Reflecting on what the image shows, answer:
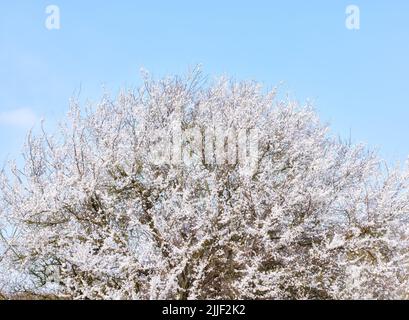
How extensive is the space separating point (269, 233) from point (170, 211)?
2.31m

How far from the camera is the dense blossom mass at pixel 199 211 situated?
12.2 metres

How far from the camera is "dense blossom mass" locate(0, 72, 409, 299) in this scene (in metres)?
12.2

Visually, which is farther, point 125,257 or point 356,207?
point 356,207

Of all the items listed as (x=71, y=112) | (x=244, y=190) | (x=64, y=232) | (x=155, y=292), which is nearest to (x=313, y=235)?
(x=244, y=190)

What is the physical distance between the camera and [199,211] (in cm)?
1258

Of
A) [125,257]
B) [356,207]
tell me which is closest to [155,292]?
[125,257]

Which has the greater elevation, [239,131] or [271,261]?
[239,131]

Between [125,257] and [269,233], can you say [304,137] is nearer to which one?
[269,233]

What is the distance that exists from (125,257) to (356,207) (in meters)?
5.71
